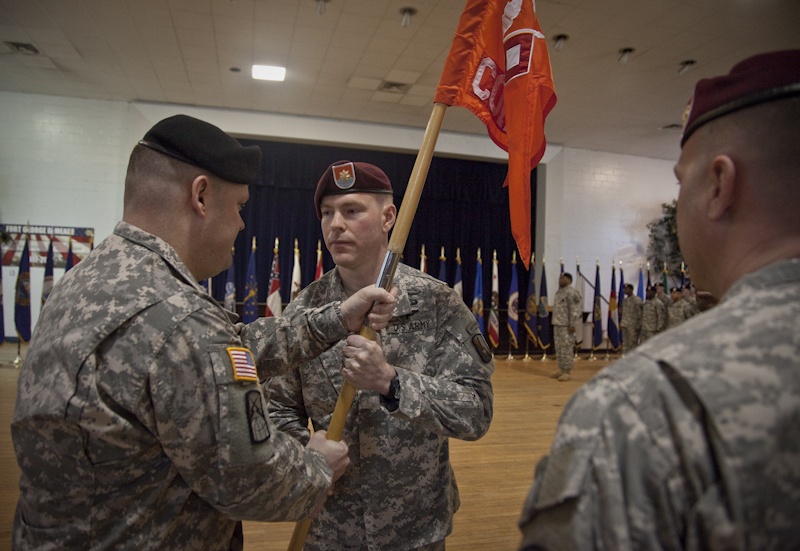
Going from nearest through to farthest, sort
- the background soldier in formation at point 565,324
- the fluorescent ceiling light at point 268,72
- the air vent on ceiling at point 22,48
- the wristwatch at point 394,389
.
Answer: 1. the wristwatch at point 394,389
2. the air vent on ceiling at point 22,48
3. the fluorescent ceiling light at point 268,72
4. the background soldier in formation at point 565,324

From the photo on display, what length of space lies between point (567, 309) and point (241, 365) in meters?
8.77

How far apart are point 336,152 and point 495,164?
3389 mm

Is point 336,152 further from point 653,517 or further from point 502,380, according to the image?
point 653,517

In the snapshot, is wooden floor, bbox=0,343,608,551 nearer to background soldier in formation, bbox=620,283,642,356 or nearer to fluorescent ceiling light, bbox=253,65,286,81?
background soldier in formation, bbox=620,283,642,356

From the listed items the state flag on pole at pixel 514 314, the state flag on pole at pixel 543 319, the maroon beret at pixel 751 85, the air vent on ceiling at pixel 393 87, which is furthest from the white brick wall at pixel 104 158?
the maroon beret at pixel 751 85

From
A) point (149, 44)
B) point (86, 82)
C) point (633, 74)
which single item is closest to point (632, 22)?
point (633, 74)

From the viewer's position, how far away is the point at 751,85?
0.67 meters

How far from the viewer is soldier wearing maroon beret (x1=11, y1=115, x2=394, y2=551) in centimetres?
92

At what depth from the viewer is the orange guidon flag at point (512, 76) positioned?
1.57m

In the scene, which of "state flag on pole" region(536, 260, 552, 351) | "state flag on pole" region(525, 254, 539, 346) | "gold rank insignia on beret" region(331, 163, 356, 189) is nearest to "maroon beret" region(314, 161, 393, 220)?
"gold rank insignia on beret" region(331, 163, 356, 189)

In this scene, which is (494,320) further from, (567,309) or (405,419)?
(405,419)

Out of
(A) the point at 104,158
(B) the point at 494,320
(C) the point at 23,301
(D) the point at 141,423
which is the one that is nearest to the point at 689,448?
(D) the point at 141,423

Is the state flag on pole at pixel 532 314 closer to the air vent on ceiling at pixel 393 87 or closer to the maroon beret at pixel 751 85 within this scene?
the air vent on ceiling at pixel 393 87

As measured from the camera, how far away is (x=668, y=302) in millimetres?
10273
